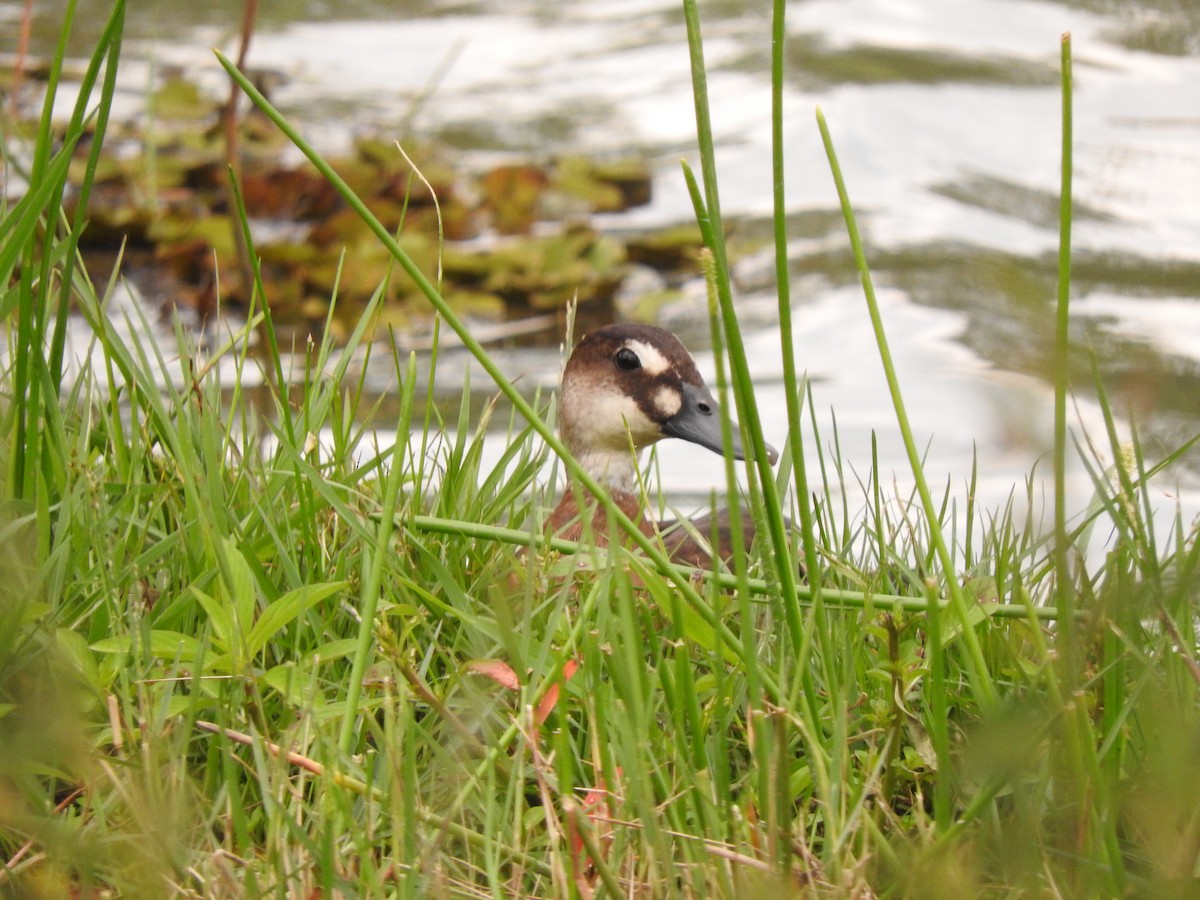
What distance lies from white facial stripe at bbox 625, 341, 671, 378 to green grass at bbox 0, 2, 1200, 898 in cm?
110

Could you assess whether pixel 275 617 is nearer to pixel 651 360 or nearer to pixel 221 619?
pixel 221 619

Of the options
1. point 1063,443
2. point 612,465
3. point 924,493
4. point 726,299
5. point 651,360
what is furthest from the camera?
point 612,465

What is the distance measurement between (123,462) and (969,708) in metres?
1.25

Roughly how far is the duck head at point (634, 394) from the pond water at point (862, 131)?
0.37 metres

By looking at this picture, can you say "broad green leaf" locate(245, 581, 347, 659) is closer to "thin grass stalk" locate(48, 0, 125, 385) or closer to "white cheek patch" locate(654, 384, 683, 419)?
"thin grass stalk" locate(48, 0, 125, 385)

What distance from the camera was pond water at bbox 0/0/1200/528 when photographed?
438 centimetres

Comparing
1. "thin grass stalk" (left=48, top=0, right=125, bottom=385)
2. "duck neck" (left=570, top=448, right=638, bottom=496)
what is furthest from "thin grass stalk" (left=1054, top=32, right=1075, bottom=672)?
"duck neck" (left=570, top=448, right=638, bottom=496)

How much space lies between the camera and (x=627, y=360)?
331 cm

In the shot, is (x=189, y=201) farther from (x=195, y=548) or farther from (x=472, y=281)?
(x=195, y=548)

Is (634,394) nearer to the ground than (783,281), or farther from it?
nearer to the ground

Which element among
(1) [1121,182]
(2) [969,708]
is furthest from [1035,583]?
(1) [1121,182]

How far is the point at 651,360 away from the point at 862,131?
297cm

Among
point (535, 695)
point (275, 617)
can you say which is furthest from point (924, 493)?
point (275, 617)

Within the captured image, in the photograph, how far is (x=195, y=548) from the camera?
78.5 inches
